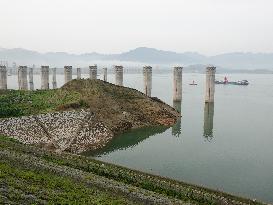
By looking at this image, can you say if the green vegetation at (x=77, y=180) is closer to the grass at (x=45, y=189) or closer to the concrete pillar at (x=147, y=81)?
the grass at (x=45, y=189)

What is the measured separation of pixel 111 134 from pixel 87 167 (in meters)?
21.6

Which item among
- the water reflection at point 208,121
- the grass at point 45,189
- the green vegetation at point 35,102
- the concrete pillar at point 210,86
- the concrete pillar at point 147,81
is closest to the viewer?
the grass at point 45,189

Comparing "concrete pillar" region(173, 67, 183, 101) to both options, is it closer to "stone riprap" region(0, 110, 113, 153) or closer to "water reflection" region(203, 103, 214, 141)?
"water reflection" region(203, 103, 214, 141)

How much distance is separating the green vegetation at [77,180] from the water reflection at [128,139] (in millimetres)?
12282

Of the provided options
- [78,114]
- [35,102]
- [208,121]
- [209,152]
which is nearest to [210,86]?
[208,121]

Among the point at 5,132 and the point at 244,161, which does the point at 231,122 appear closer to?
the point at 244,161

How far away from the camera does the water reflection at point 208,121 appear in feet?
A: 172

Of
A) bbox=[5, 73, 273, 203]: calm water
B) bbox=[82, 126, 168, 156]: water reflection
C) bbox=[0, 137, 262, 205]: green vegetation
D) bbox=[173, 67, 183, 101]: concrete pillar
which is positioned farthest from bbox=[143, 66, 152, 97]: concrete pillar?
bbox=[0, 137, 262, 205]: green vegetation

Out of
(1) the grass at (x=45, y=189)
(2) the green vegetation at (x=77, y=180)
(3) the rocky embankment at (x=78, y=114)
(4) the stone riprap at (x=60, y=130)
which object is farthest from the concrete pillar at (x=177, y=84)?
(1) the grass at (x=45, y=189)

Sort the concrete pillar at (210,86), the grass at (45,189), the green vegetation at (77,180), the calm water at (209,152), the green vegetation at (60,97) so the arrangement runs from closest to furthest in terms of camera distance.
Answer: the grass at (45,189)
the green vegetation at (77,180)
the calm water at (209,152)
the green vegetation at (60,97)
the concrete pillar at (210,86)

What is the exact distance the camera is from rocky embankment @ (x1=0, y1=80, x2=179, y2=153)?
42125 millimetres

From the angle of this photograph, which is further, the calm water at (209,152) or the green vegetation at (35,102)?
the green vegetation at (35,102)

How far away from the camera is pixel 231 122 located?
62875mm

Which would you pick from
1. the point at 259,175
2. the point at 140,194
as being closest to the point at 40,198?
the point at 140,194
